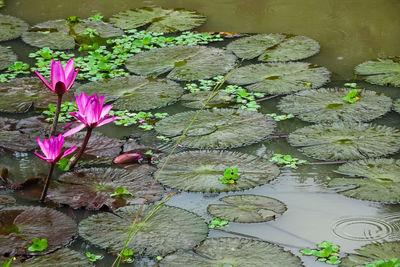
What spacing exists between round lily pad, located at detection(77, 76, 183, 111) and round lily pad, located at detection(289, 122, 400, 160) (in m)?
0.88

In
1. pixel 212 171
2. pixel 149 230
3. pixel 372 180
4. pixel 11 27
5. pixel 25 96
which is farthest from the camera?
pixel 11 27

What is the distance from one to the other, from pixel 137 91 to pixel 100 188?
1.18 metres

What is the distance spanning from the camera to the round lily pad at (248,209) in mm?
2740

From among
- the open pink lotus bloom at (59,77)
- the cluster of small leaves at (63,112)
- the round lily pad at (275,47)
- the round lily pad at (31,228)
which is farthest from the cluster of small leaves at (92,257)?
the round lily pad at (275,47)

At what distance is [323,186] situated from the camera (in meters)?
3.04

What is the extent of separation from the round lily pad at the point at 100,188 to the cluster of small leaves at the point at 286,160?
2.03ft

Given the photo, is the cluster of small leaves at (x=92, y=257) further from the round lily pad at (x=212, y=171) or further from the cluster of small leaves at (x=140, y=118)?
the cluster of small leaves at (x=140, y=118)

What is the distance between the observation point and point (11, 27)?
202 inches

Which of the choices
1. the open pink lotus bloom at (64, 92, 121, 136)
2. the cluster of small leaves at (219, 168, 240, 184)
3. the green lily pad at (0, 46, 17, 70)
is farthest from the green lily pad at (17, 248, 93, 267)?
the green lily pad at (0, 46, 17, 70)

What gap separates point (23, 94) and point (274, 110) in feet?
5.01

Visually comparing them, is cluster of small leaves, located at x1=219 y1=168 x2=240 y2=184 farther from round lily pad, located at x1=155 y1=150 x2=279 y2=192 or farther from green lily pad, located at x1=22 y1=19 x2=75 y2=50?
green lily pad, located at x1=22 y1=19 x2=75 y2=50

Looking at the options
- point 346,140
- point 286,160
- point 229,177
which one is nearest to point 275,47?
point 346,140

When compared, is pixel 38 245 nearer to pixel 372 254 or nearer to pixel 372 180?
pixel 372 254

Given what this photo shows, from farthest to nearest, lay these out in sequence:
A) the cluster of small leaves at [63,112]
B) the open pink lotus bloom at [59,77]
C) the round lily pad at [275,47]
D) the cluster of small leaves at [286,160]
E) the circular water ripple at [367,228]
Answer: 1. the round lily pad at [275,47]
2. the cluster of small leaves at [63,112]
3. the cluster of small leaves at [286,160]
4. the open pink lotus bloom at [59,77]
5. the circular water ripple at [367,228]
